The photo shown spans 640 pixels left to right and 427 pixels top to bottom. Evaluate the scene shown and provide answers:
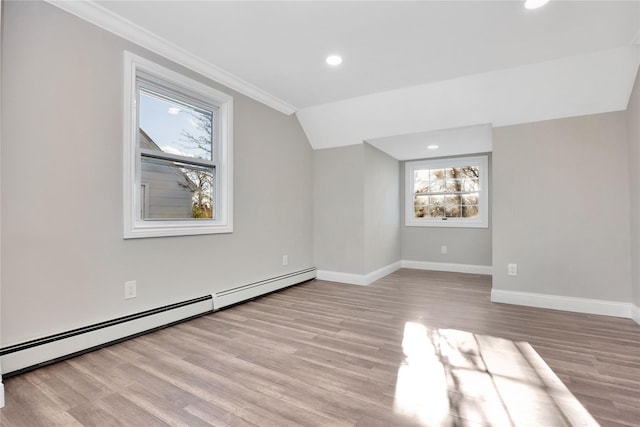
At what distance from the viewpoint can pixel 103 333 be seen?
7.32ft

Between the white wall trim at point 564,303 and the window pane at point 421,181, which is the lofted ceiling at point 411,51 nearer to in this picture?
the white wall trim at point 564,303

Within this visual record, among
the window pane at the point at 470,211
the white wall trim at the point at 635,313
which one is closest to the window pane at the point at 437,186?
the window pane at the point at 470,211

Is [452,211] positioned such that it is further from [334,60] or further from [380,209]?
[334,60]

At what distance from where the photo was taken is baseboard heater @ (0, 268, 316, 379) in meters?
1.86

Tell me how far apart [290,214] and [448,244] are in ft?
9.86

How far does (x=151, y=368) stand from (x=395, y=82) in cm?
334

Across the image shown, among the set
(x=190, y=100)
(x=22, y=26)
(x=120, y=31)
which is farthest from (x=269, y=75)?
(x=22, y=26)

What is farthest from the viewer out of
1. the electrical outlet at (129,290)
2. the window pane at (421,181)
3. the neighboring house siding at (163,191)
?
the window pane at (421,181)

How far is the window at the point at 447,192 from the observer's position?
→ 5258 millimetres

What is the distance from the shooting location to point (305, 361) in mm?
2059

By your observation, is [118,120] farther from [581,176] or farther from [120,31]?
[581,176]

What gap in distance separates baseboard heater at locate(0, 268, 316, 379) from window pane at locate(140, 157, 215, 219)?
825 mm

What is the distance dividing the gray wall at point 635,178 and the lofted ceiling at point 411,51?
181mm

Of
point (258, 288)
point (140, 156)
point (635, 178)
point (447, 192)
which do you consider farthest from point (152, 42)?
point (447, 192)
